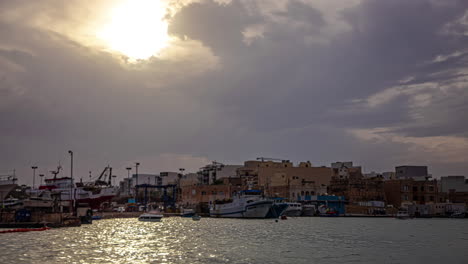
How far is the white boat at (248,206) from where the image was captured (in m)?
112

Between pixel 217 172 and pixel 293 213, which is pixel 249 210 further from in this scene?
pixel 217 172

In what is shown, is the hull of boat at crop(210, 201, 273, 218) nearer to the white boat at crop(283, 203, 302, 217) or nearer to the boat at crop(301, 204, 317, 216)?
the white boat at crop(283, 203, 302, 217)

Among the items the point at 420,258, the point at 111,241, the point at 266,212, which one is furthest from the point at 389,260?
the point at 266,212

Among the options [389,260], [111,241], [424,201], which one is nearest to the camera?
[389,260]

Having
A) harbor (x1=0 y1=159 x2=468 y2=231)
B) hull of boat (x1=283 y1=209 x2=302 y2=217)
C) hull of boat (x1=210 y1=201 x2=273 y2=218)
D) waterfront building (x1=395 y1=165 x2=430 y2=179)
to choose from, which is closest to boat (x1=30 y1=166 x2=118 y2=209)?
harbor (x1=0 y1=159 x2=468 y2=231)

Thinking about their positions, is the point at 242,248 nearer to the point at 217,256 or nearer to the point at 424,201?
the point at 217,256

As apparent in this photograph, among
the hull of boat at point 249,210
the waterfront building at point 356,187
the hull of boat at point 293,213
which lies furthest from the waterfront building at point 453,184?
the hull of boat at point 249,210

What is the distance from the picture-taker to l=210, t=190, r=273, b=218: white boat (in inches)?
4390

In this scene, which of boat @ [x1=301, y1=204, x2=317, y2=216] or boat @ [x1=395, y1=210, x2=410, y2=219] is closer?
boat @ [x1=395, y1=210, x2=410, y2=219]

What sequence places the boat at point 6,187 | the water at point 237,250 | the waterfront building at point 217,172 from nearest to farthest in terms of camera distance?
1. the water at point 237,250
2. the boat at point 6,187
3. the waterfront building at point 217,172

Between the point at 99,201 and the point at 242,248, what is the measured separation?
3553 inches

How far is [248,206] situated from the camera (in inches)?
4540

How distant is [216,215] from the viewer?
135250 millimetres

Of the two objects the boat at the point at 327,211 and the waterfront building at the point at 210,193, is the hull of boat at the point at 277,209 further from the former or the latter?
the waterfront building at the point at 210,193
